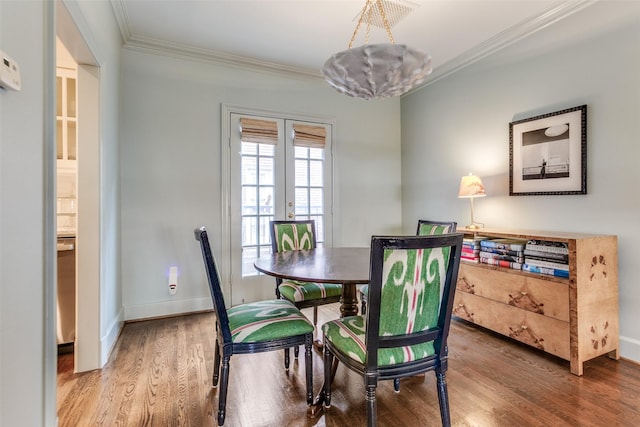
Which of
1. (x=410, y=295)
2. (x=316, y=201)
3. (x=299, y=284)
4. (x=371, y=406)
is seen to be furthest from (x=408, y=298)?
(x=316, y=201)

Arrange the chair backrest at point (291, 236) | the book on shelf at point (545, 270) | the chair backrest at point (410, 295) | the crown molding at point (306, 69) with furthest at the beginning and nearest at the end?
1. the chair backrest at point (291, 236)
2. the crown molding at point (306, 69)
3. the book on shelf at point (545, 270)
4. the chair backrest at point (410, 295)

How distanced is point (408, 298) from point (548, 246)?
159 centimetres

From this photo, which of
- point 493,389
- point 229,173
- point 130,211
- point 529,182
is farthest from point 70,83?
point 529,182

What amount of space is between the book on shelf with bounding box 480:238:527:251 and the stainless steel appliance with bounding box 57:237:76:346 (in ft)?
10.5

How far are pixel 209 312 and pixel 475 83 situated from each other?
3.66 metres

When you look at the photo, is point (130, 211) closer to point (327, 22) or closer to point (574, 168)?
point (327, 22)

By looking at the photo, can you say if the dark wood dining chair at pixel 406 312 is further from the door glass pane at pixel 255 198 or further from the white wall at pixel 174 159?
the white wall at pixel 174 159

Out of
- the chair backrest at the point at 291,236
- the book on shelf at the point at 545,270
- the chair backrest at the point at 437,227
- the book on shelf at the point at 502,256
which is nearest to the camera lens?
the book on shelf at the point at 545,270

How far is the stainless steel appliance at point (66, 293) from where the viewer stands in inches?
89.3

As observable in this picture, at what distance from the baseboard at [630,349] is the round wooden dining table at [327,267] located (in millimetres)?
1895

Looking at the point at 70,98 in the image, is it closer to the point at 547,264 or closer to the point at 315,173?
the point at 315,173

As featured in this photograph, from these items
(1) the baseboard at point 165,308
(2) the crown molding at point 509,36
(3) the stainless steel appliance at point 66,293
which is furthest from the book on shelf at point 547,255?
(3) the stainless steel appliance at point 66,293

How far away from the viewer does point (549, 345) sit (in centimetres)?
219

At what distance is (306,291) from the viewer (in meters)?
2.35
